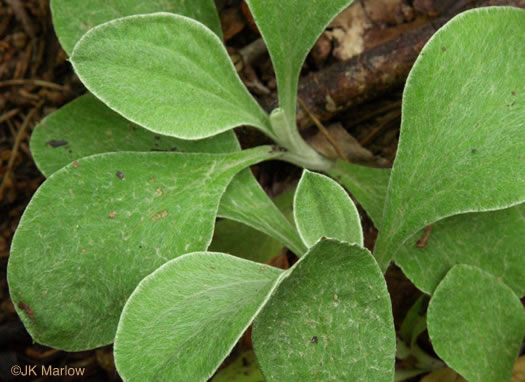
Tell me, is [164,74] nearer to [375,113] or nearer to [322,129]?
[322,129]

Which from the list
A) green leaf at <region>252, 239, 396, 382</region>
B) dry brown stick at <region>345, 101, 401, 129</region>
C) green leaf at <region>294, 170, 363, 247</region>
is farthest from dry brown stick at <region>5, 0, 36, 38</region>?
green leaf at <region>252, 239, 396, 382</region>

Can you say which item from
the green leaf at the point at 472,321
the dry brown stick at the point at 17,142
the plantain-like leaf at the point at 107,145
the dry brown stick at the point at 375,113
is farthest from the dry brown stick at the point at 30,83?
the green leaf at the point at 472,321

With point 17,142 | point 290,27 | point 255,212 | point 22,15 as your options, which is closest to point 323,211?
point 255,212

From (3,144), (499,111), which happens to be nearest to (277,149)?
(499,111)

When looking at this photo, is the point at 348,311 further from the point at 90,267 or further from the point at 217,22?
the point at 217,22

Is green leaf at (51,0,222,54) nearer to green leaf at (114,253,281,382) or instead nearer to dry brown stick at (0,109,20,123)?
dry brown stick at (0,109,20,123)

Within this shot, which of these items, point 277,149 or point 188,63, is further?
point 277,149
